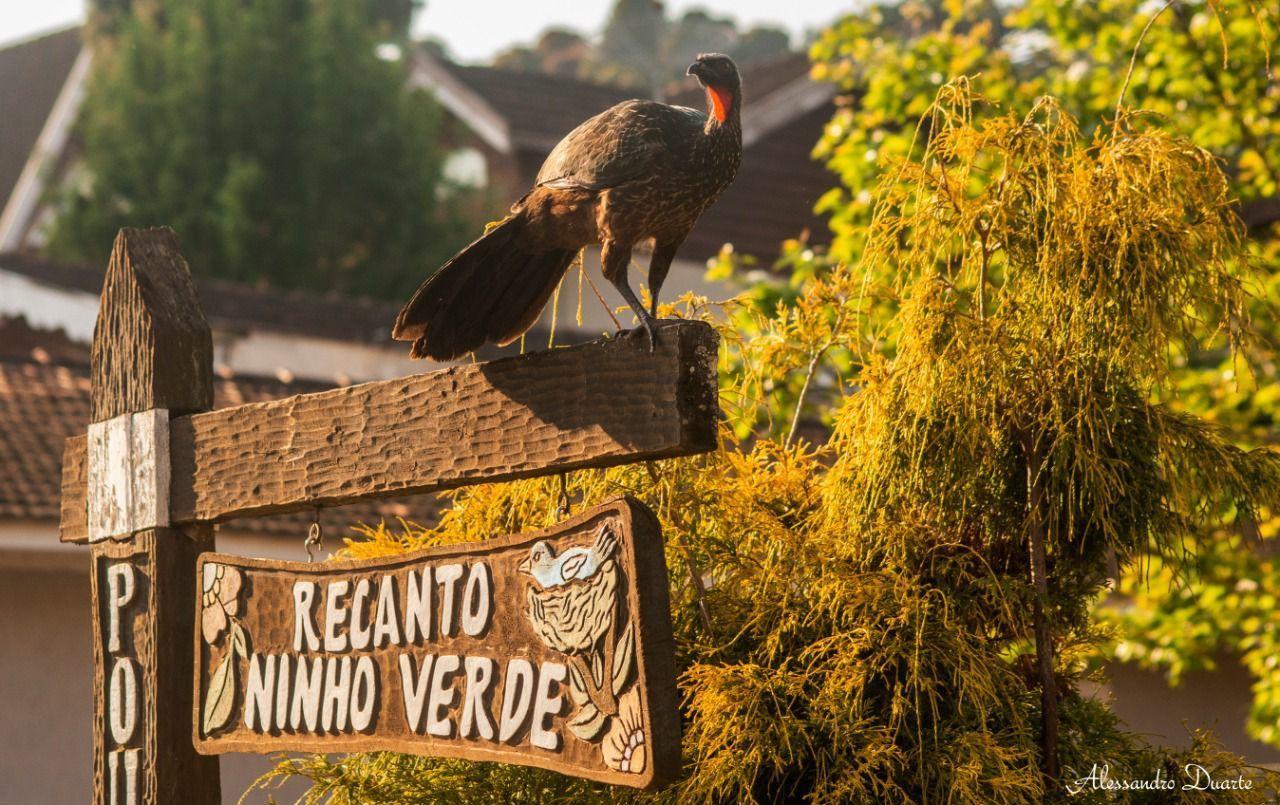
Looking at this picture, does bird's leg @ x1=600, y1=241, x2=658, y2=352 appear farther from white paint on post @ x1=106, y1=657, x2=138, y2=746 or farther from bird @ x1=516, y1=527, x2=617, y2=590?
white paint on post @ x1=106, y1=657, x2=138, y2=746

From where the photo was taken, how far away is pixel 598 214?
2848 mm

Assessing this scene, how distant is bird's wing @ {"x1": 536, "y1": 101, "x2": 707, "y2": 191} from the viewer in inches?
110

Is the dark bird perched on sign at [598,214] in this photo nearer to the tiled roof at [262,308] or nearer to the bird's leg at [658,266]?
the bird's leg at [658,266]

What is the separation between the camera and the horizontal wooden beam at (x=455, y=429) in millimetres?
2652

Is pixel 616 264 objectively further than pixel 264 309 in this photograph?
No

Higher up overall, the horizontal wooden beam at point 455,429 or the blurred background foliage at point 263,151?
the blurred background foliage at point 263,151

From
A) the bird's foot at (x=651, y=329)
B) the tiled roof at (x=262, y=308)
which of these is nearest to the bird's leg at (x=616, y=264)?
the bird's foot at (x=651, y=329)

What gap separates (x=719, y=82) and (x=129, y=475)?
190cm

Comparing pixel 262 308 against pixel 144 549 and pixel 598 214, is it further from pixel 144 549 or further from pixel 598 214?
pixel 598 214

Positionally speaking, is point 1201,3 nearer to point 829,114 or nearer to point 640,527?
point 640,527

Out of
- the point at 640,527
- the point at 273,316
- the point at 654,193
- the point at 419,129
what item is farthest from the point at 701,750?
the point at 419,129

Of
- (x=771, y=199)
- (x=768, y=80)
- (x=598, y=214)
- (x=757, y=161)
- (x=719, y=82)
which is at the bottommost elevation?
(x=598, y=214)

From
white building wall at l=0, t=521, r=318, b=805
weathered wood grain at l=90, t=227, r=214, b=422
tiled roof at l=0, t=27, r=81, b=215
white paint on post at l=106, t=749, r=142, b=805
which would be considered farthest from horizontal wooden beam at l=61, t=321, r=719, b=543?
tiled roof at l=0, t=27, r=81, b=215

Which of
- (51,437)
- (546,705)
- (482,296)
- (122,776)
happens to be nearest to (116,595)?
(122,776)
